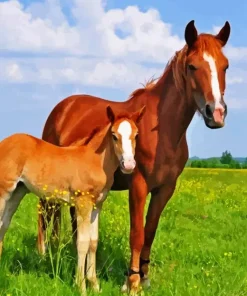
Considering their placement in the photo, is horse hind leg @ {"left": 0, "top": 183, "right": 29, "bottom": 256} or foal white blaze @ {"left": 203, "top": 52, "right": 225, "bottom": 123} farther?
horse hind leg @ {"left": 0, "top": 183, "right": 29, "bottom": 256}

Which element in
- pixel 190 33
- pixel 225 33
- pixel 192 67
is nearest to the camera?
pixel 192 67

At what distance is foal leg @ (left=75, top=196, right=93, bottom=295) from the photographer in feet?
18.5

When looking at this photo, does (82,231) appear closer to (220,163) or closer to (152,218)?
(152,218)

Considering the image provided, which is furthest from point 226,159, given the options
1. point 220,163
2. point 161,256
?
point 161,256

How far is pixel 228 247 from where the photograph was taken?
923cm

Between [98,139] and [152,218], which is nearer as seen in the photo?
[98,139]

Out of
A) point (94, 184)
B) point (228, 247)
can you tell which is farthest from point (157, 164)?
point (228, 247)

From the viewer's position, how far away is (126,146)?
5.44 metres

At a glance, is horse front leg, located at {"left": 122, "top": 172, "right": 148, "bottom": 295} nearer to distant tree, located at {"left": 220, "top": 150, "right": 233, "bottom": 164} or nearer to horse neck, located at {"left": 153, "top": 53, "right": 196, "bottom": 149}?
horse neck, located at {"left": 153, "top": 53, "right": 196, "bottom": 149}

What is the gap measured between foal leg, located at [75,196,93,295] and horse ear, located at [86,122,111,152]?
610 millimetres

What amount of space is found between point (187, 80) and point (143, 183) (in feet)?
4.09

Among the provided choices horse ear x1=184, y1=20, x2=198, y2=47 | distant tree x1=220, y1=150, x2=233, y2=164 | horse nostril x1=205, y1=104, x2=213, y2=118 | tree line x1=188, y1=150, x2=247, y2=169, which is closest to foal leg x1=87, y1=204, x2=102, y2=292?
horse nostril x1=205, y1=104, x2=213, y2=118

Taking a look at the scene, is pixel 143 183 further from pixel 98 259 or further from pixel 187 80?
pixel 98 259

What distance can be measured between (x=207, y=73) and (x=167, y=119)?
3.10 feet
